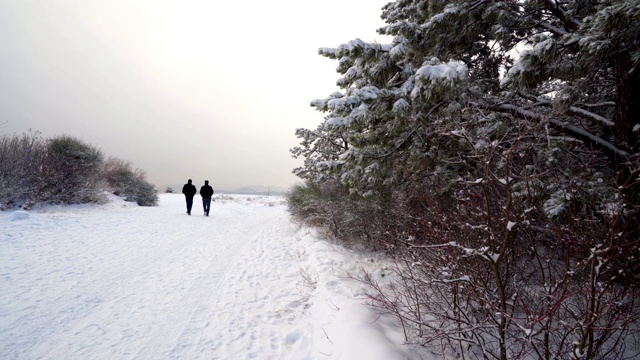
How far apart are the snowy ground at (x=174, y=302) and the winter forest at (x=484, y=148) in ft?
2.48

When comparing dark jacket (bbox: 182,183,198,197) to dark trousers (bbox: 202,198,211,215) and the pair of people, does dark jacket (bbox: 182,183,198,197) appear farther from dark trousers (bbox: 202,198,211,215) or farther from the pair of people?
dark trousers (bbox: 202,198,211,215)

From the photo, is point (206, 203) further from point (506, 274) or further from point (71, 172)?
point (506, 274)

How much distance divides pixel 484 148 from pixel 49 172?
17361 mm

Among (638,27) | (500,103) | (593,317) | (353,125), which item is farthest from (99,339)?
(638,27)

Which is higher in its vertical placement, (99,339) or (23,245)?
(23,245)

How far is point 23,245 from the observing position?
634 centimetres

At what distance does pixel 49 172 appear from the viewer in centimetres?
1248

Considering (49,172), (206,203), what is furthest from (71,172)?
(206,203)

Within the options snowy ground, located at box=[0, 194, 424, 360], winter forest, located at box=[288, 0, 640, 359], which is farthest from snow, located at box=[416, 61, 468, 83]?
snowy ground, located at box=[0, 194, 424, 360]

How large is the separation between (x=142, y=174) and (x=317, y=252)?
2169cm

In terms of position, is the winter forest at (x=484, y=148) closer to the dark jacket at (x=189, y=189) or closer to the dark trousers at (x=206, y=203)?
the dark trousers at (x=206, y=203)

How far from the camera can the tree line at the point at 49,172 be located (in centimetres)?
1079

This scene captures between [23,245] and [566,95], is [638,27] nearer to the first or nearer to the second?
[566,95]

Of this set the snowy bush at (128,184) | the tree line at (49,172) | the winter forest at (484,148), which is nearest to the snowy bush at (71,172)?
the tree line at (49,172)
